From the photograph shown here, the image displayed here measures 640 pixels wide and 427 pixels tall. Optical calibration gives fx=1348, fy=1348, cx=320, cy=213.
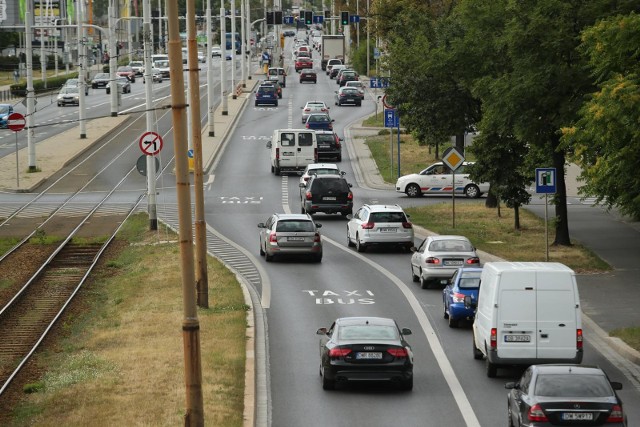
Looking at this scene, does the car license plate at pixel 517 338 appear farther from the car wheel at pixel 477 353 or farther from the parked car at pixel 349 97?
the parked car at pixel 349 97

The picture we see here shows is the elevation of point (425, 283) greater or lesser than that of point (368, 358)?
lesser

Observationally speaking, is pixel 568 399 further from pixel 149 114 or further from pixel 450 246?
pixel 149 114

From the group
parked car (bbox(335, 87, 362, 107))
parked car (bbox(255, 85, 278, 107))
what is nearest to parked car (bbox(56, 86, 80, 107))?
parked car (bbox(255, 85, 278, 107))

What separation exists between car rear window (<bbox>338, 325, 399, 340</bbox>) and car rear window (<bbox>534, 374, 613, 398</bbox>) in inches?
196

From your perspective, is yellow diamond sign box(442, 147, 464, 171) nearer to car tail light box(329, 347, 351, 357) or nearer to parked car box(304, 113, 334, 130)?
car tail light box(329, 347, 351, 357)

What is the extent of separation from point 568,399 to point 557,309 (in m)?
5.60

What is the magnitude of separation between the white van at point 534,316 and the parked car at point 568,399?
4675 mm

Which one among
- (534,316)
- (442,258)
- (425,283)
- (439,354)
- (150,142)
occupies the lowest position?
(425,283)

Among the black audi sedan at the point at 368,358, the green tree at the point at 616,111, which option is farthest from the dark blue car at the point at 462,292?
the black audi sedan at the point at 368,358

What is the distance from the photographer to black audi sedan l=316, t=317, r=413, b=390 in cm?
2262

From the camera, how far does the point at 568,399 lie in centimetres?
1775

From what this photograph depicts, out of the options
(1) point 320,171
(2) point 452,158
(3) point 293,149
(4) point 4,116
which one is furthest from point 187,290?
(4) point 4,116

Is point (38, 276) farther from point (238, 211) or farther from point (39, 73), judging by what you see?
point (39, 73)

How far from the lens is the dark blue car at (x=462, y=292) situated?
2928cm
